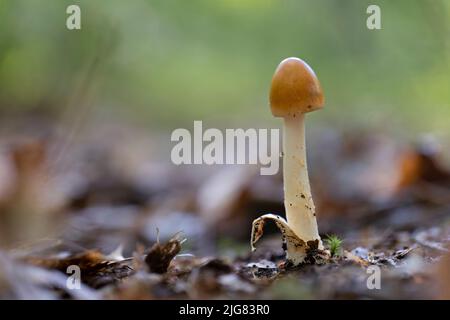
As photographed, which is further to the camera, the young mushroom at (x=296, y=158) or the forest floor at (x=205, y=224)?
the young mushroom at (x=296, y=158)

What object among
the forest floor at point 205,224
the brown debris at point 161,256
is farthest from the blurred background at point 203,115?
the brown debris at point 161,256

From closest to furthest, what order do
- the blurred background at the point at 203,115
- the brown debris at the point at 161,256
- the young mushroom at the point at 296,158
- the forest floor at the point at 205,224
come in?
the forest floor at the point at 205,224, the brown debris at the point at 161,256, the young mushroom at the point at 296,158, the blurred background at the point at 203,115

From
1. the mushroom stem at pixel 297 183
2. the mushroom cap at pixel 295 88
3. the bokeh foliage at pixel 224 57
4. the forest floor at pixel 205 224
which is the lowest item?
the forest floor at pixel 205 224

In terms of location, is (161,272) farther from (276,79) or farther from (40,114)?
(40,114)

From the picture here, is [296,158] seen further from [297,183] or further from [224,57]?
[224,57]

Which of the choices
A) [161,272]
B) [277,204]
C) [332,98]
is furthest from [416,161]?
[332,98]

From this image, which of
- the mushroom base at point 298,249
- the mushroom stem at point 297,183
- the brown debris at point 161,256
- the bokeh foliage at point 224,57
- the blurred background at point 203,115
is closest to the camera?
the brown debris at point 161,256

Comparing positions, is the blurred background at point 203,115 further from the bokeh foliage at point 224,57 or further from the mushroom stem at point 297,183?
the mushroom stem at point 297,183

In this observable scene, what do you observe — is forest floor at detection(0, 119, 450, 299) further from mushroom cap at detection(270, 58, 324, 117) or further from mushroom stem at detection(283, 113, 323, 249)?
mushroom cap at detection(270, 58, 324, 117)
